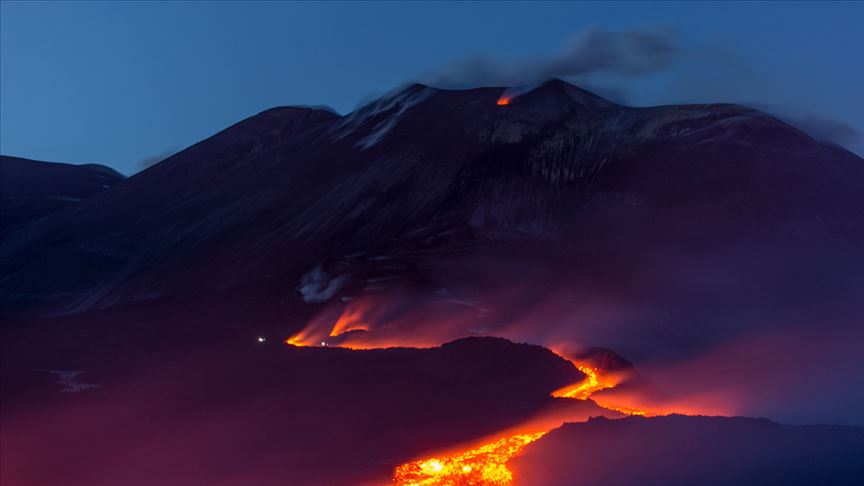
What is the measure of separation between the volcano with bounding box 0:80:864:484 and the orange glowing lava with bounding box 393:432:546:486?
0.09m

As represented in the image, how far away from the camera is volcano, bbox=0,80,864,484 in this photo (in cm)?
2542

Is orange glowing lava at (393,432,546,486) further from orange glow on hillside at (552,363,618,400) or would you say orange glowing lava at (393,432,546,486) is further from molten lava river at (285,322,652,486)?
orange glow on hillside at (552,363,618,400)

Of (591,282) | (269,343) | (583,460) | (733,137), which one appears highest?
(733,137)

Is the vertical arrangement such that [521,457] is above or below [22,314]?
below

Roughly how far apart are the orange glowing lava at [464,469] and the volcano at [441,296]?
88 millimetres

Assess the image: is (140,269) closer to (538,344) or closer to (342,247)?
(342,247)

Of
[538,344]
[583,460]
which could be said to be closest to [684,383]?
[538,344]

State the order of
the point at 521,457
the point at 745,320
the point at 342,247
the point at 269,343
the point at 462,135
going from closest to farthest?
the point at 521,457
the point at 269,343
the point at 745,320
the point at 342,247
the point at 462,135

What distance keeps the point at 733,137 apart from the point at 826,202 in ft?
30.1

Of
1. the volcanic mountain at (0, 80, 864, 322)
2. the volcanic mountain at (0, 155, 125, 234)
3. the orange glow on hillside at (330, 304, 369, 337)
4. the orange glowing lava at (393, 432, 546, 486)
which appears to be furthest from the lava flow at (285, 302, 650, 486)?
the volcanic mountain at (0, 155, 125, 234)

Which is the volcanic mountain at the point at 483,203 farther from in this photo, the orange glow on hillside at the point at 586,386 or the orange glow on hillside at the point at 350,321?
the orange glow on hillside at the point at 586,386

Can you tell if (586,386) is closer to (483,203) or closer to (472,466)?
(472,466)

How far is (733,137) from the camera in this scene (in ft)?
218

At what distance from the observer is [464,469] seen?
2216 cm
